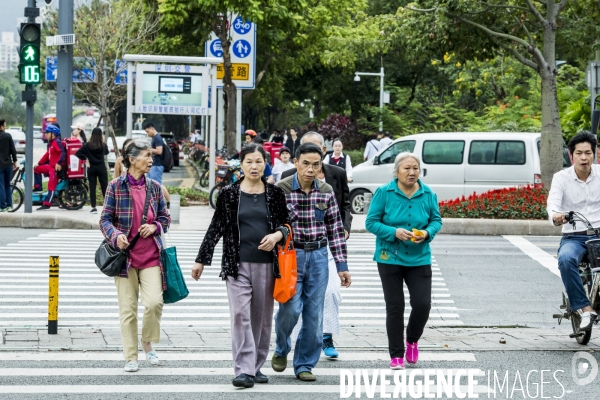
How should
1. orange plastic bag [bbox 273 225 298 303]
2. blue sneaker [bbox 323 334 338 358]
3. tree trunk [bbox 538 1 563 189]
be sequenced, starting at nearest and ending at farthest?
orange plastic bag [bbox 273 225 298 303]
blue sneaker [bbox 323 334 338 358]
tree trunk [bbox 538 1 563 189]

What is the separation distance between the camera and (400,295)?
26.2 ft

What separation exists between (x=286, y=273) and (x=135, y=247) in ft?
4.19

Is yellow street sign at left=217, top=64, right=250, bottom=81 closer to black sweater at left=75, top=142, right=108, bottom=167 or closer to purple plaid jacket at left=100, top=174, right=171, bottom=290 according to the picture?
black sweater at left=75, top=142, right=108, bottom=167

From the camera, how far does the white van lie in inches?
869

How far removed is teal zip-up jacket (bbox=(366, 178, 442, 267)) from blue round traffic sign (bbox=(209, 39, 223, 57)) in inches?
816

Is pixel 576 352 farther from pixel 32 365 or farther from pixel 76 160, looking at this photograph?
pixel 76 160

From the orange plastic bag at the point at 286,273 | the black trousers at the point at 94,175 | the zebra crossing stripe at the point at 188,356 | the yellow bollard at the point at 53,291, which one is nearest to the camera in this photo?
the orange plastic bag at the point at 286,273

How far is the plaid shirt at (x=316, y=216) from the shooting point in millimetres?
7555

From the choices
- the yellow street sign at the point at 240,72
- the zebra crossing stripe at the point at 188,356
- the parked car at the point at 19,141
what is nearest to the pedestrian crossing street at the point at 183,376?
the zebra crossing stripe at the point at 188,356

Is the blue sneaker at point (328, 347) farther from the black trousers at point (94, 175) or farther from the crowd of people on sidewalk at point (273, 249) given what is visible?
the black trousers at point (94, 175)

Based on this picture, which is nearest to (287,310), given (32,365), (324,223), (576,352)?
(324,223)

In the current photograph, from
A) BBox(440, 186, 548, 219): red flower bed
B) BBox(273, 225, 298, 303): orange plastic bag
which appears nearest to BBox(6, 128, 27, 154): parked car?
BBox(440, 186, 548, 219): red flower bed

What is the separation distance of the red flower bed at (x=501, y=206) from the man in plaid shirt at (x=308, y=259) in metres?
13.0

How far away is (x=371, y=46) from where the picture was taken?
26.0 meters
